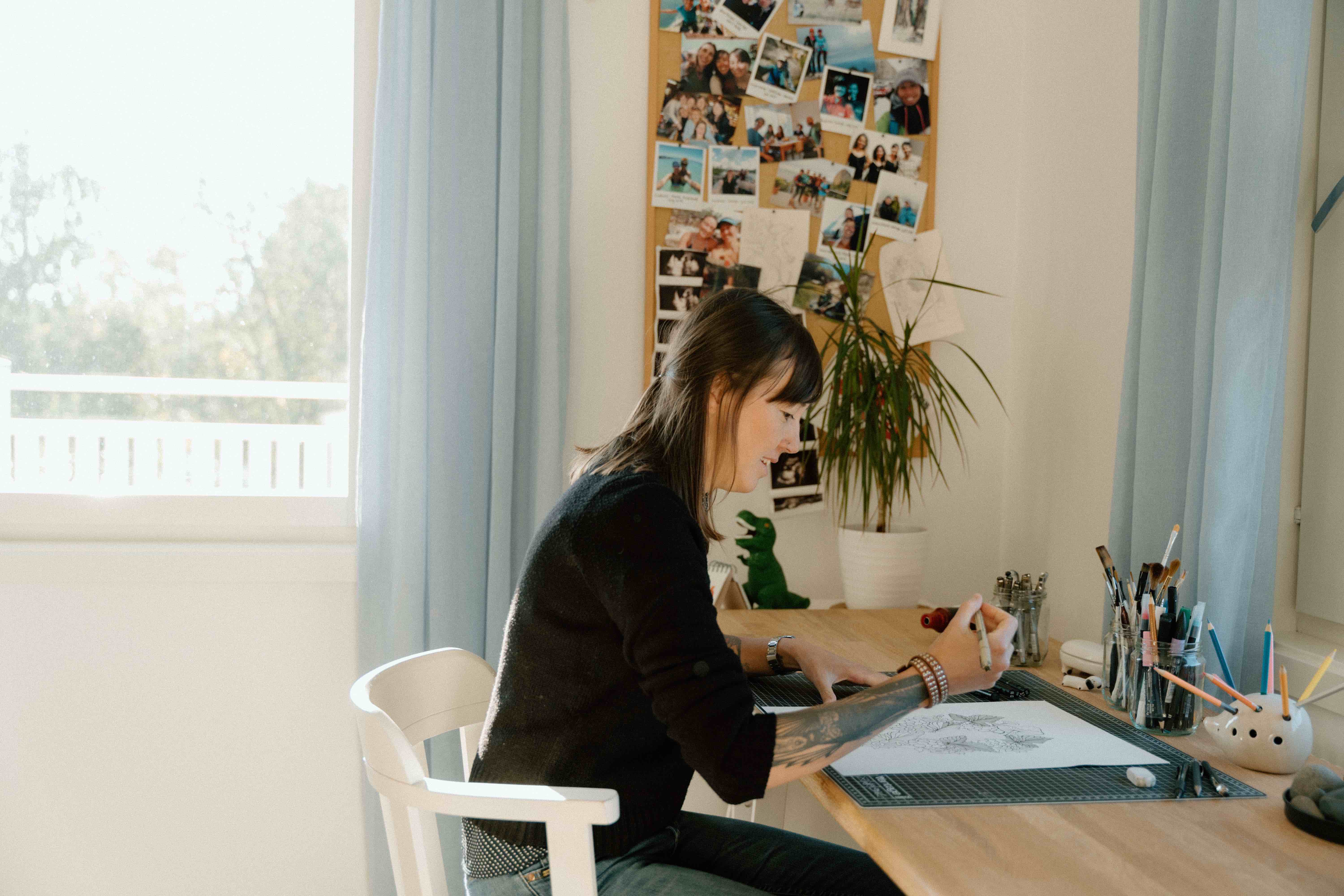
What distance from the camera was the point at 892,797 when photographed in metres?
0.96

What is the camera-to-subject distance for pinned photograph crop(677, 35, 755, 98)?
2086 mm

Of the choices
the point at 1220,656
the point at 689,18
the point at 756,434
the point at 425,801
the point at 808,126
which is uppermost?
the point at 689,18

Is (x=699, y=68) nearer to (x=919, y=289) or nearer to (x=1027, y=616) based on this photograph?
(x=919, y=289)

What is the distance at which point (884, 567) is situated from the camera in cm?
190

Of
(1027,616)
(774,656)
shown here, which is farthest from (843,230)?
(774,656)

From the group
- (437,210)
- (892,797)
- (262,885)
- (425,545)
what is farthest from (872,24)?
(262,885)

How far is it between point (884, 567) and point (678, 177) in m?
0.92

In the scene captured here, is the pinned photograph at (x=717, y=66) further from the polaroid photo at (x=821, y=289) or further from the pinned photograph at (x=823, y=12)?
the polaroid photo at (x=821, y=289)

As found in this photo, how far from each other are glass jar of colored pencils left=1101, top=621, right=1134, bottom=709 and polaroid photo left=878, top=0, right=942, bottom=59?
141cm

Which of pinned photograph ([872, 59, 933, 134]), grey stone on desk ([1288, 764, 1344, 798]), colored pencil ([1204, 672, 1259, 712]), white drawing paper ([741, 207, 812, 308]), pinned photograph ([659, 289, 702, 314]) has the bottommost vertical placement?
grey stone on desk ([1288, 764, 1344, 798])

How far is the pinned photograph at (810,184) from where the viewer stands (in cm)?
213

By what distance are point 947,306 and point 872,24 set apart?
2.09ft

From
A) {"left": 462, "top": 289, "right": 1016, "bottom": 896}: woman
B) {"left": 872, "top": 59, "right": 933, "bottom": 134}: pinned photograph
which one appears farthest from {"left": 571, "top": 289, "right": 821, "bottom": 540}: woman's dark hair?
{"left": 872, "top": 59, "right": 933, "bottom": 134}: pinned photograph

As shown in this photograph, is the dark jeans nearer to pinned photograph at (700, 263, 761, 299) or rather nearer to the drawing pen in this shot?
the drawing pen
